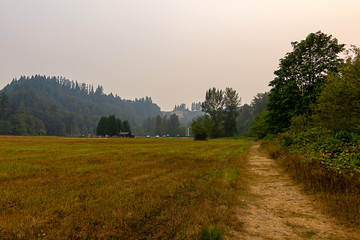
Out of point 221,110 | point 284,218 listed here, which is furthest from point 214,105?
point 284,218

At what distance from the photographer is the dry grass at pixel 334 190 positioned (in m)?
4.92

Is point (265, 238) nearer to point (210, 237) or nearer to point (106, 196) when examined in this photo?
point (210, 237)

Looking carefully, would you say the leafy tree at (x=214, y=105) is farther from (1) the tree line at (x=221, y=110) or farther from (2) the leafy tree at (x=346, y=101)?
(2) the leafy tree at (x=346, y=101)

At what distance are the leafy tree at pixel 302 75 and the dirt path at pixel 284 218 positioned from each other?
58.5 ft

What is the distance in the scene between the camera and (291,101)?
22844mm

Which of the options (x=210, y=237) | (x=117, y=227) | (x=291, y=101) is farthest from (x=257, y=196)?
(x=291, y=101)

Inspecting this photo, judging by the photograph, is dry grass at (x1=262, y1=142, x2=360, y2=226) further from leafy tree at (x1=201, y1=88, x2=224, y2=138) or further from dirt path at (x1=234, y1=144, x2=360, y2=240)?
leafy tree at (x1=201, y1=88, x2=224, y2=138)

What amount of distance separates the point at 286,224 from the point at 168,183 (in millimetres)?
4760

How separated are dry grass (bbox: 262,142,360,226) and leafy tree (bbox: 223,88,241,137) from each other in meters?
82.6

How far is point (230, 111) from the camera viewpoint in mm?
89625

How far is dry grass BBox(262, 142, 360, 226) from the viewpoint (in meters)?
4.92

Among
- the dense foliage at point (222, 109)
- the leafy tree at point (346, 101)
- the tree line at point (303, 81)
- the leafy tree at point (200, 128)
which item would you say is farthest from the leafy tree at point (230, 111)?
the leafy tree at point (346, 101)

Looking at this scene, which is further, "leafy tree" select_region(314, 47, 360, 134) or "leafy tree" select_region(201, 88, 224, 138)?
"leafy tree" select_region(201, 88, 224, 138)

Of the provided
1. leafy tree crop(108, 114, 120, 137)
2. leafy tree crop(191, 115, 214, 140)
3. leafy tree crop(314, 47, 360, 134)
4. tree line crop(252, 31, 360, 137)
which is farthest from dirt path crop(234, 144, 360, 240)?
leafy tree crop(108, 114, 120, 137)
